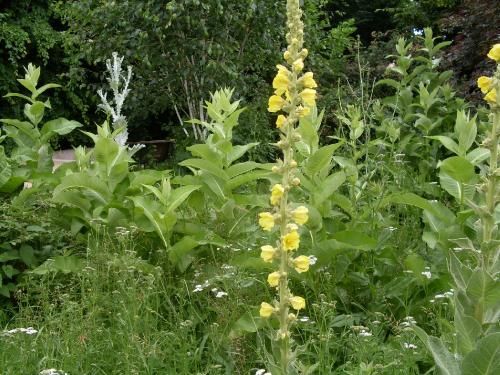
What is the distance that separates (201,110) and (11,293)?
5511mm

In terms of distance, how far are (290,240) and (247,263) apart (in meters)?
1.34

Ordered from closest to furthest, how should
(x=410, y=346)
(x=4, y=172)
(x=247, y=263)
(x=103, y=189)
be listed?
(x=410, y=346)
(x=247, y=263)
(x=103, y=189)
(x=4, y=172)

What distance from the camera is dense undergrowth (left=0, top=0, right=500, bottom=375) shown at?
2032mm

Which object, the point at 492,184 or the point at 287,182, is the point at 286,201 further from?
the point at 492,184

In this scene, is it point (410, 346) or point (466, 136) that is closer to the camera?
point (410, 346)

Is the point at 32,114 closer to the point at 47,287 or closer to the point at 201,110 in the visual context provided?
the point at 47,287

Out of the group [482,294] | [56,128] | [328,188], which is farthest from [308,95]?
[56,128]

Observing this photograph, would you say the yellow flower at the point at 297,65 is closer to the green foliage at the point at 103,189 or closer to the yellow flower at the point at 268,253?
the yellow flower at the point at 268,253

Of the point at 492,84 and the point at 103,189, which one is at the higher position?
the point at 492,84

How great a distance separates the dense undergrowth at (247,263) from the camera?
2032mm

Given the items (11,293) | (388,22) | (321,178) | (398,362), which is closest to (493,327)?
(398,362)

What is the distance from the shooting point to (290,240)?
5.96 ft

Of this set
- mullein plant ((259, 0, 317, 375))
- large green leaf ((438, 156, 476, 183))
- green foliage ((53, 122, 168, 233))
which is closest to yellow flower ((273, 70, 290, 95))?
mullein plant ((259, 0, 317, 375))

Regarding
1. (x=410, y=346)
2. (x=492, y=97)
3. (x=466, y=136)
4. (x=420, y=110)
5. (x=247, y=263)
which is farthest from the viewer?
(x=420, y=110)
